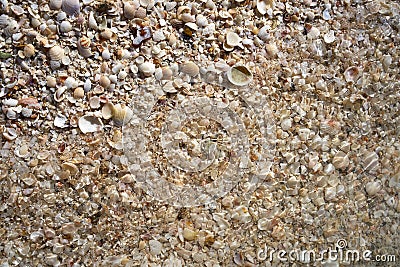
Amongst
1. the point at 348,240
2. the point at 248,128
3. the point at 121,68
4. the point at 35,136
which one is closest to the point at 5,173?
the point at 35,136

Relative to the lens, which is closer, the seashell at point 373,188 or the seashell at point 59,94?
the seashell at point 59,94

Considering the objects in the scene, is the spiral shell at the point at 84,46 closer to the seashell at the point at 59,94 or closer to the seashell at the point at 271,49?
the seashell at the point at 59,94

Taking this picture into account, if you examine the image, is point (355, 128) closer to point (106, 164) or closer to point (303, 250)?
point (303, 250)

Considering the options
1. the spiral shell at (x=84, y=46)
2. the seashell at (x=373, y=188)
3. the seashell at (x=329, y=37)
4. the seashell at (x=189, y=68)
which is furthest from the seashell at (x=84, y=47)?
the seashell at (x=373, y=188)

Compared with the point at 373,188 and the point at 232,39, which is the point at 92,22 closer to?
the point at 232,39

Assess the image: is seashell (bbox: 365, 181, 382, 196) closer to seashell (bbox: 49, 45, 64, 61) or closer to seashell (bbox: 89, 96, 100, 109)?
seashell (bbox: 89, 96, 100, 109)
